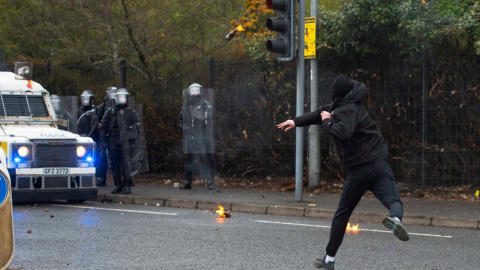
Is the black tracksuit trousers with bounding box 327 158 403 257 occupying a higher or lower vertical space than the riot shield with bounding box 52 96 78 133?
lower

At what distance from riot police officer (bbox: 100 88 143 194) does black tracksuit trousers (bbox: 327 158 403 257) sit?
827 centimetres

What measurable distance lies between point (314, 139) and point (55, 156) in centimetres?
508

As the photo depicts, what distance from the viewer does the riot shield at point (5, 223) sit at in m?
5.81

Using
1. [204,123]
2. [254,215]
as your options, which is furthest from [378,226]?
[204,123]

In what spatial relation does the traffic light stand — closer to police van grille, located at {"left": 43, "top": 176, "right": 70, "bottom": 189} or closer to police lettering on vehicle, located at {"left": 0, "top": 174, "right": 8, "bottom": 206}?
police van grille, located at {"left": 43, "top": 176, "right": 70, "bottom": 189}

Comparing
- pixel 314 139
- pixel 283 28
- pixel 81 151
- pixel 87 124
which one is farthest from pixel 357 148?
pixel 87 124

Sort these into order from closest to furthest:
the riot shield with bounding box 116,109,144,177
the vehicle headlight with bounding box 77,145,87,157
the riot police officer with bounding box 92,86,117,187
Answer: the vehicle headlight with bounding box 77,145,87,157 < the riot shield with bounding box 116,109,144,177 < the riot police officer with bounding box 92,86,117,187

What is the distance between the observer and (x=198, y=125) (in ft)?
50.6

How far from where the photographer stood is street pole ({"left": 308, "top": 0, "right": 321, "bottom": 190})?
14484 millimetres

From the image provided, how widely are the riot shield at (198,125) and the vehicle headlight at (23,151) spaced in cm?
383

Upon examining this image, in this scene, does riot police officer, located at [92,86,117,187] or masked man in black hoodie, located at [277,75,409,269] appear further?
riot police officer, located at [92,86,117,187]

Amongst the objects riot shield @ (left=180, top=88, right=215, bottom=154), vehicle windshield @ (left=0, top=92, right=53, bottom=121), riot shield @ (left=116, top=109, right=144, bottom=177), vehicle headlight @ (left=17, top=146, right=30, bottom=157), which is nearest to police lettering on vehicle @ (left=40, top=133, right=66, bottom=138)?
vehicle headlight @ (left=17, top=146, right=30, bottom=157)

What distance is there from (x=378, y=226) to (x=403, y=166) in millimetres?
3787

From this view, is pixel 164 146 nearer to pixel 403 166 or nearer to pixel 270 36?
pixel 270 36
